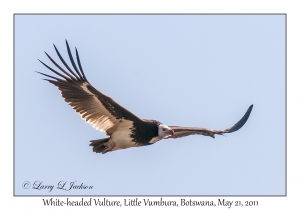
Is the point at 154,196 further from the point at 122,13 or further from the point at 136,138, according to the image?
the point at 122,13

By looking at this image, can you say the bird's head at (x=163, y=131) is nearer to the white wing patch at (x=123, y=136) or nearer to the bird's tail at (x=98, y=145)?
the white wing patch at (x=123, y=136)

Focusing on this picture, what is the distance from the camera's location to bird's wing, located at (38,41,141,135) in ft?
52.8

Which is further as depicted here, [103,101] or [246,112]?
A: [246,112]

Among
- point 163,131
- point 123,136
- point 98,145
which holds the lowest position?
point 98,145

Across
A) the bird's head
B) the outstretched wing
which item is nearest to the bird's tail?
the bird's head

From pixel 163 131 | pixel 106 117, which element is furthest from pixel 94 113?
pixel 163 131

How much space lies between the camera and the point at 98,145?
55.1 ft

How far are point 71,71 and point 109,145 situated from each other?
188 cm

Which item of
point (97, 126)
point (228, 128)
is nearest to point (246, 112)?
point (228, 128)

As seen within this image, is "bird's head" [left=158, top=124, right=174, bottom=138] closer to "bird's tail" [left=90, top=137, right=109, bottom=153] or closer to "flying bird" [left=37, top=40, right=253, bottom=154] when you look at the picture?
"flying bird" [left=37, top=40, right=253, bottom=154]

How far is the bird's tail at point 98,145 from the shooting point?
660 inches

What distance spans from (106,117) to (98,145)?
0.66m

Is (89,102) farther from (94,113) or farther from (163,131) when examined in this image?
(163,131)
